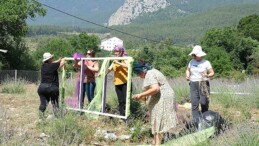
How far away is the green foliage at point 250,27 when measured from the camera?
2724 inches

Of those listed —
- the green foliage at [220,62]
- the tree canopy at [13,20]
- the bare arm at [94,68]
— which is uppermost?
the tree canopy at [13,20]

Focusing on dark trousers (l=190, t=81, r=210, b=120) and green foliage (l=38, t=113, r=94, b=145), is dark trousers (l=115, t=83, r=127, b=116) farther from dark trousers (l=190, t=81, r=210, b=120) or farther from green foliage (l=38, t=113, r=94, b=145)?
dark trousers (l=190, t=81, r=210, b=120)

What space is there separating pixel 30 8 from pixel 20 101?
15518 millimetres

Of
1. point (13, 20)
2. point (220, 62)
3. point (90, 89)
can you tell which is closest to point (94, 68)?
point (90, 89)

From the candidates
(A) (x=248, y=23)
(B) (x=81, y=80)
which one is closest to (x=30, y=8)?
(B) (x=81, y=80)

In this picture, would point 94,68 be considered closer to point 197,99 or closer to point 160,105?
point 197,99

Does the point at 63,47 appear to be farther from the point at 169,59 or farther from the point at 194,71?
the point at 194,71

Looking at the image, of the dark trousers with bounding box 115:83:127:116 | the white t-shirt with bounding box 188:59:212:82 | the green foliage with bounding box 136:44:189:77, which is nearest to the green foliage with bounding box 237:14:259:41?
the green foliage with bounding box 136:44:189:77

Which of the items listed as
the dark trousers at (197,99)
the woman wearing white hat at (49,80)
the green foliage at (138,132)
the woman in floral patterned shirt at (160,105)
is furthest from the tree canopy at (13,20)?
the woman in floral patterned shirt at (160,105)

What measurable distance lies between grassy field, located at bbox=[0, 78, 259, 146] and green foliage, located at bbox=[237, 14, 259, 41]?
5963cm

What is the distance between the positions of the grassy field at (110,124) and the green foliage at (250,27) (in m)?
59.6

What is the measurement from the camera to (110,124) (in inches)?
341

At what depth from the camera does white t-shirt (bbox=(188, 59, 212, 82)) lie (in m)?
8.36

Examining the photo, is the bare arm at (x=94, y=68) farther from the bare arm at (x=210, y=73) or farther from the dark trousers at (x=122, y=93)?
the bare arm at (x=210, y=73)
